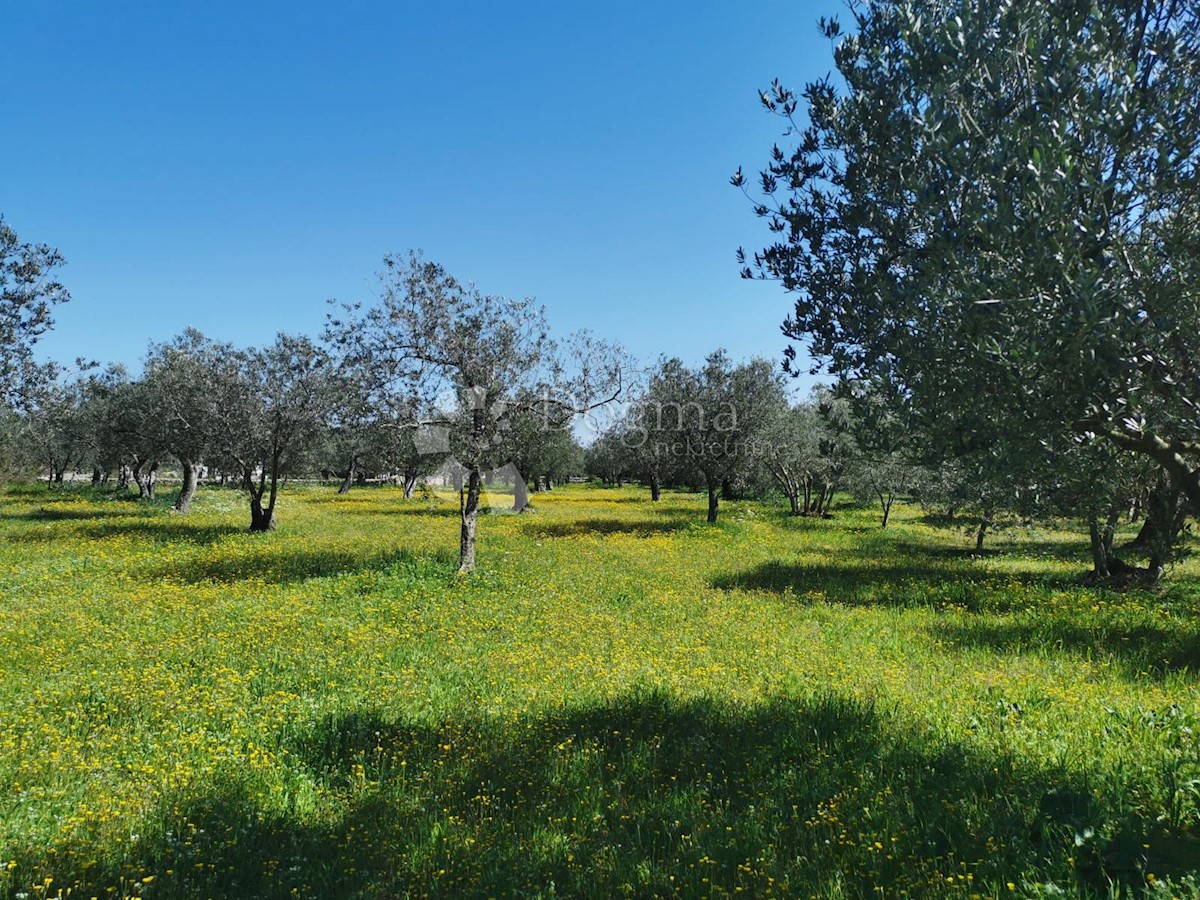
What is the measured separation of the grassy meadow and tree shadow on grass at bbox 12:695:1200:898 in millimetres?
32

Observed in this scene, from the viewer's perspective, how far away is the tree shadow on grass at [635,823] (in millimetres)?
5000

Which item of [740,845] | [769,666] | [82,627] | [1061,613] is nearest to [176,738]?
[740,845]

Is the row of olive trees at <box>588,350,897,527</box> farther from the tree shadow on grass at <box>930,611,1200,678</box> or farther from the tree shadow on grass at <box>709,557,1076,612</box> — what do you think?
the tree shadow on grass at <box>930,611,1200,678</box>

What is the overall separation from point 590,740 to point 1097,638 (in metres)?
11.6

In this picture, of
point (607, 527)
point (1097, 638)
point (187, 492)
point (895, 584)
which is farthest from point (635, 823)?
point (187, 492)

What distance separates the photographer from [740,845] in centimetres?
555

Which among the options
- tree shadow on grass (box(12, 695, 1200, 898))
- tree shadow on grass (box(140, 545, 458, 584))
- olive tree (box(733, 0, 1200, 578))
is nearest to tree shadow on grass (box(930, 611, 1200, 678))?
tree shadow on grass (box(12, 695, 1200, 898))

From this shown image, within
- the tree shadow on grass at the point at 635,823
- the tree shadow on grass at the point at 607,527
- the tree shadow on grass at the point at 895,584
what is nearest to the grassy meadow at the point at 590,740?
the tree shadow on grass at the point at 635,823

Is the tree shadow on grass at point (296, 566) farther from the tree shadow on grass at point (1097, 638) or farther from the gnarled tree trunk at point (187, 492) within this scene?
the gnarled tree trunk at point (187, 492)

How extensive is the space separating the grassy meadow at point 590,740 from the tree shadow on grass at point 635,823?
32 millimetres

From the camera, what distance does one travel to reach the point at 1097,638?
1314 centimetres

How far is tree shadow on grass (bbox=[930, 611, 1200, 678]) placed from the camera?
1144cm

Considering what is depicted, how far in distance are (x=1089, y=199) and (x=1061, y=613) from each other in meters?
13.7

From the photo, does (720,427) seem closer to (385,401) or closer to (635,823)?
(385,401)
